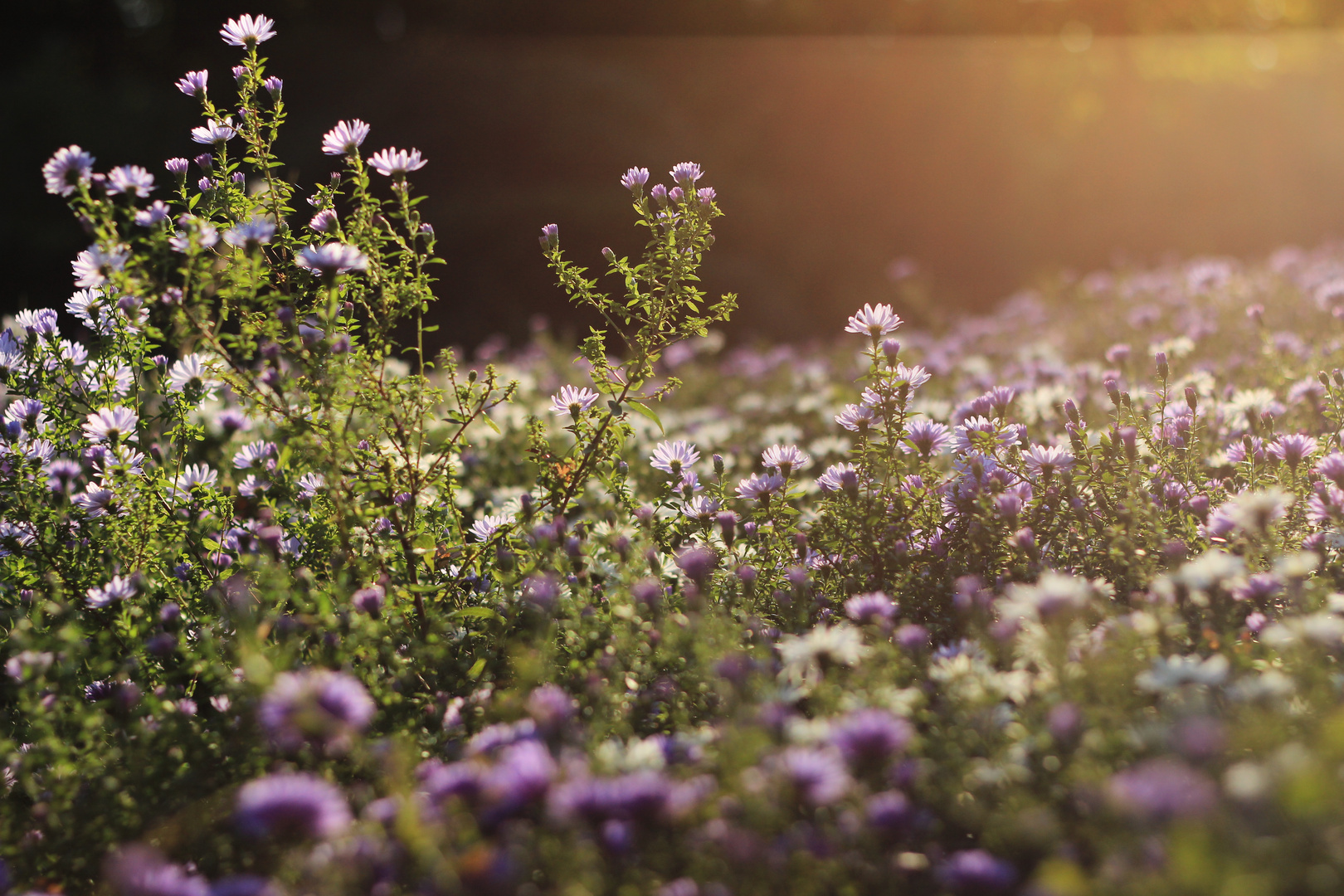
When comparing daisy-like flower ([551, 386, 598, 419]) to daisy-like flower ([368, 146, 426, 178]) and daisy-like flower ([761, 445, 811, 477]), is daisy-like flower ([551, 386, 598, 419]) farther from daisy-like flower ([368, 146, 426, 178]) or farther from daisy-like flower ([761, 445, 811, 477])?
daisy-like flower ([368, 146, 426, 178])

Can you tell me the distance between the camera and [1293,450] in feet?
7.48

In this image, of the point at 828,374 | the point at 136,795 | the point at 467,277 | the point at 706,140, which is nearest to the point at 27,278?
the point at 467,277

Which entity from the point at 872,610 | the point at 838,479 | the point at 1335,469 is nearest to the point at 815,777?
the point at 872,610

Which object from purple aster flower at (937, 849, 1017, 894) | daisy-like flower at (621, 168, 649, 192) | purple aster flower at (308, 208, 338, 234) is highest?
daisy-like flower at (621, 168, 649, 192)

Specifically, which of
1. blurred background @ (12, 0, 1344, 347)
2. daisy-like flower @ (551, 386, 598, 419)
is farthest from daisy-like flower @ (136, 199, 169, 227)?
blurred background @ (12, 0, 1344, 347)

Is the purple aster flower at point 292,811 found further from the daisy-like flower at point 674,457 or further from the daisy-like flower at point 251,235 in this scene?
the daisy-like flower at point 674,457

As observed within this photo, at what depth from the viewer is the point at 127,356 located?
273 centimetres

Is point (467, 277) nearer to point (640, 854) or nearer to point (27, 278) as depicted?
point (27, 278)

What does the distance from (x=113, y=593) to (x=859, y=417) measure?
1876mm

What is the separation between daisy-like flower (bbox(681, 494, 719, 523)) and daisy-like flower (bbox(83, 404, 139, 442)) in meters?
1.50

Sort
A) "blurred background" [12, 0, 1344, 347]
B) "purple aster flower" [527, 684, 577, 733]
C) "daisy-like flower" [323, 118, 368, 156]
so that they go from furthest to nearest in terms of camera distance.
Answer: "blurred background" [12, 0, 1344, 347]
"daisy-like flower" [323, 118, 368, 156]
"purple aster flower" [527, 684, 577, 733]

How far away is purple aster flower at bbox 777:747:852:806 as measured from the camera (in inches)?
52.9

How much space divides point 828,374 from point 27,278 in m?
9.80

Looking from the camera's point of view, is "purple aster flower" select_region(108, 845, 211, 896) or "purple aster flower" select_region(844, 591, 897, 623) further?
"purple aster flower" select_region(844, 591, 897, 623)
